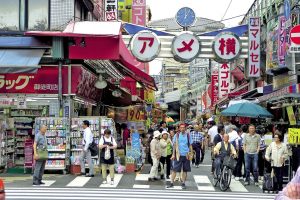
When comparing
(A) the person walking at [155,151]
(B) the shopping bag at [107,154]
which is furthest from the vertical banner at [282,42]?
(B) the shopping bag at [107,154]

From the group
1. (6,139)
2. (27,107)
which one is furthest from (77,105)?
(6,139)

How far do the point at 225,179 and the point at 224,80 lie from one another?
1290 inches

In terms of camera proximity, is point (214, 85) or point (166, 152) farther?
point (214, 85)

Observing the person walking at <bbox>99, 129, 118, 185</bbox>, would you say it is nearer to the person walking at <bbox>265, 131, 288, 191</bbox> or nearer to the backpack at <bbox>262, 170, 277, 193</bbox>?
the backpack at <bbox>262, 170, 277, 193</bbox>

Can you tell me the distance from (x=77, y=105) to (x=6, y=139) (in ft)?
12.5

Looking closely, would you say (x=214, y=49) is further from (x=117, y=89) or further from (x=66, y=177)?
(x=66, y=177)

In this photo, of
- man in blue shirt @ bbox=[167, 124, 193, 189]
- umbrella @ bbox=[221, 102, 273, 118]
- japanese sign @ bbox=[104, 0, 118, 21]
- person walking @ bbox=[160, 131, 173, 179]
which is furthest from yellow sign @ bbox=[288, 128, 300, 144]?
japanese sign @ bbox=[104, 0, 118, 21]

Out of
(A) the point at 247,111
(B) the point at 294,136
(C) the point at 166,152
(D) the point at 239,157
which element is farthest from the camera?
(A) the point at 247,111

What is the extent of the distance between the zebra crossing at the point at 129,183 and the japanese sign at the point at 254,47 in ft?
35.7

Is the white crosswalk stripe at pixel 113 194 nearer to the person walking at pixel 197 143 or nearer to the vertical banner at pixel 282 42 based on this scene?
the person walking at pixel 197 143

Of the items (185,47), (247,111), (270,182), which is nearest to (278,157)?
(270,182)

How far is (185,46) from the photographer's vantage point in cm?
2562

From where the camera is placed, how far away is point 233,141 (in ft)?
59.6

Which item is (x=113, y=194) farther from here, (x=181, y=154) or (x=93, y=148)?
(x=93, y=148)
